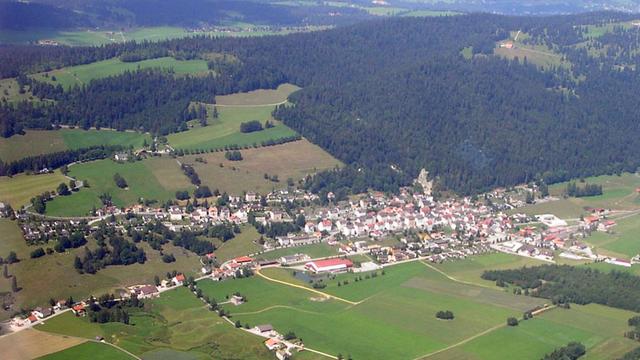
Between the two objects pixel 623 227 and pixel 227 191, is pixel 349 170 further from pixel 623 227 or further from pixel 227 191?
pixel 623 227

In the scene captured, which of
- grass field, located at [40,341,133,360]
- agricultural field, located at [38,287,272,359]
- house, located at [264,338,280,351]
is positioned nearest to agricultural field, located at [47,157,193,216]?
agricultural field, located at [38,287,272,359]

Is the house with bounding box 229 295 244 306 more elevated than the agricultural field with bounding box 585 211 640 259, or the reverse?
the agricultural field with bounding box 585 211 640 259

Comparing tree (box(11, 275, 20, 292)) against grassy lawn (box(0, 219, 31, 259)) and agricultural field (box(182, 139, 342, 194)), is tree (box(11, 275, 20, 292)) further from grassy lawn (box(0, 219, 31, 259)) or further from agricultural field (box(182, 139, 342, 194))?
agricultural field (box(182, 139, 342, 194))

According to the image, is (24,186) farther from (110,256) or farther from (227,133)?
(227,133)

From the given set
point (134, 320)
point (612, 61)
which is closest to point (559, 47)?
point (612, 61)

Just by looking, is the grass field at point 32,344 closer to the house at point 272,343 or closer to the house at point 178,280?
the house at point 272,343

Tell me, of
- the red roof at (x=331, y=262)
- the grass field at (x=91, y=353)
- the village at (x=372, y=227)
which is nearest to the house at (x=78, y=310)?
the grass field at (x=91, y=353)
